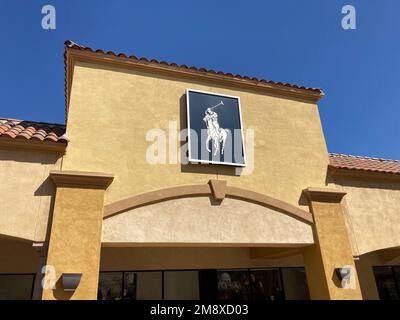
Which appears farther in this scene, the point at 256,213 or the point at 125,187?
the point at 256,213

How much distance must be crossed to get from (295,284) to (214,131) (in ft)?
24.0

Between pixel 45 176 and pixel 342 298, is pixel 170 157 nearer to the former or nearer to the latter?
pixel 45 176

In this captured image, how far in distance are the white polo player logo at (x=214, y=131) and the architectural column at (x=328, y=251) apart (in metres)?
3.21

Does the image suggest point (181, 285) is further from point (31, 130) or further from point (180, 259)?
point (31, 130)

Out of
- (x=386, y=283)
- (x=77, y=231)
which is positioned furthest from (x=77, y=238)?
(x=386, y=283)

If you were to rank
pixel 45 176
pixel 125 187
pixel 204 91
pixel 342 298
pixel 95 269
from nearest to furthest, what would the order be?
1. pixel 95 269
2. pixel 45 176
3. pixel 125 187
4. pixel 342 298
5. pixel 204 91

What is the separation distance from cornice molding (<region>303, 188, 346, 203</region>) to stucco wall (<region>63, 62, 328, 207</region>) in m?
0.34

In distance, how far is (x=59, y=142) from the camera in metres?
8.62

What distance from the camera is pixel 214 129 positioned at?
10398 mm

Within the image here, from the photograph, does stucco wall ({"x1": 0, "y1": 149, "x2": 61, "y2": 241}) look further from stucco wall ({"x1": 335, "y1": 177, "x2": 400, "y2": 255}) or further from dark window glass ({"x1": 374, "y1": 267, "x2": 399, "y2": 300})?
dark window glass ({"x1": 374, "y1": 267, "x2": 399, "y2": 300})

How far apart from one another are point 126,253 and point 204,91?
6350mm

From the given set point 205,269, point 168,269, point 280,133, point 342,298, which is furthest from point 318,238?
point 168,269

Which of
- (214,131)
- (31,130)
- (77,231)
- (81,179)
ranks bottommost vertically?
(77,231)

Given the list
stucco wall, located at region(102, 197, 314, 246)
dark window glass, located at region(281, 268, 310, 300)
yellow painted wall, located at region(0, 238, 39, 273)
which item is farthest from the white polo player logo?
yellow painted wall, located at region(0, 238, 39, 273)
